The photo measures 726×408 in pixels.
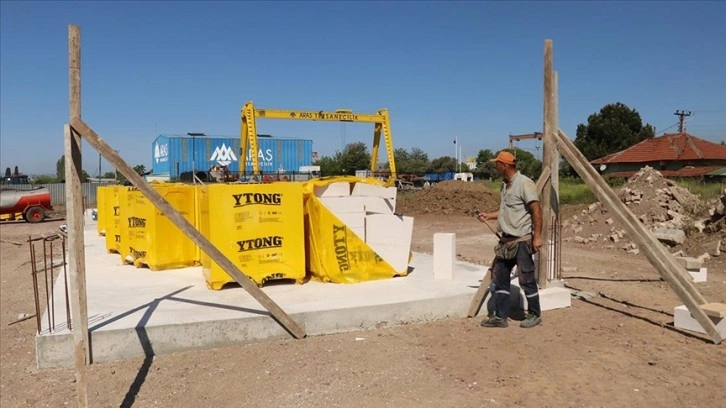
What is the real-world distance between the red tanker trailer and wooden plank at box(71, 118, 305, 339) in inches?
931

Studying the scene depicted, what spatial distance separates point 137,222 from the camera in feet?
26.9

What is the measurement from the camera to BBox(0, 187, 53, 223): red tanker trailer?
79.5 ft

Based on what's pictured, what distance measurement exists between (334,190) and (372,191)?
551mm

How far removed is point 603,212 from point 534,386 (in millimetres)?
13372

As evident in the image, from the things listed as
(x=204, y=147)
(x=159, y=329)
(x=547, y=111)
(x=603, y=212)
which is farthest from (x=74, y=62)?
(x=204, y=147)

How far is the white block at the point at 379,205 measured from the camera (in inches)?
281

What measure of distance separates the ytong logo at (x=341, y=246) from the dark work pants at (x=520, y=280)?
1.87 m

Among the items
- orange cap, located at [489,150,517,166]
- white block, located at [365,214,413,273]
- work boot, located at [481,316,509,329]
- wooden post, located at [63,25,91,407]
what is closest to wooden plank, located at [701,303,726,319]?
work boot, located at [481,316,509,329]

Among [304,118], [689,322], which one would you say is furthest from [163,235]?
[304,118]

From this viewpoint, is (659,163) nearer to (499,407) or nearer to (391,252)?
(391,252)

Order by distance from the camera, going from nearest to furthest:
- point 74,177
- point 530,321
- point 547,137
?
point 74,177 < point 530,321 < point 547,137

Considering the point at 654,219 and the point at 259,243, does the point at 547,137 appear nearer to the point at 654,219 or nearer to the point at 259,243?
the point at 259,243

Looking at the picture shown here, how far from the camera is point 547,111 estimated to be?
21.0 ft

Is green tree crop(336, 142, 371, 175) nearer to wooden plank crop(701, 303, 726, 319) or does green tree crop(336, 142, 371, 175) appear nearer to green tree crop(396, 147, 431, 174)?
green tree crop(396, 147, 431, 174)
